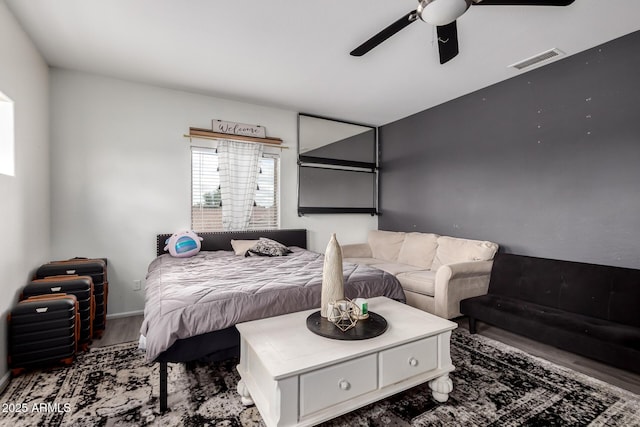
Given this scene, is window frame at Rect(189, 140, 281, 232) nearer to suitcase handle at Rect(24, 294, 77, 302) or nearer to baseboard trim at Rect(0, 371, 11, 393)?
suitcase handle at Rect(24, 294, 77, 302)

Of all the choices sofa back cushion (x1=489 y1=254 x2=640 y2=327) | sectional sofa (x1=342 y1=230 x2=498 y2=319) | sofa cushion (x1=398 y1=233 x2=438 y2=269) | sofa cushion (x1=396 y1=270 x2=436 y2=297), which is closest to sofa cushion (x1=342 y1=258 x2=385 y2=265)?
sectional sofa (x1=342 y1=230 x2=498 y2=319)

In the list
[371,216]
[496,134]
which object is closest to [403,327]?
[496,134]

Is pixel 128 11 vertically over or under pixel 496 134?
over

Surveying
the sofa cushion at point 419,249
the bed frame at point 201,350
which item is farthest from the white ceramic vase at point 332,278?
the sofa cushion at point 419,249

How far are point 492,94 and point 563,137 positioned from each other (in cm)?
97

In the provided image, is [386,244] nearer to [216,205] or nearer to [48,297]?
[216,205]

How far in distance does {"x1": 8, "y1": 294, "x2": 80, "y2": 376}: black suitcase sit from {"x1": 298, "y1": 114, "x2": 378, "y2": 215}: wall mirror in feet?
9.70

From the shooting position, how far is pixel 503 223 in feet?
11.4

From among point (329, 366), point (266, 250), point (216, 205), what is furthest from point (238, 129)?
point (329, 366)

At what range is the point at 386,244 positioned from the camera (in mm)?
4660

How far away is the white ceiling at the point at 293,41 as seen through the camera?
223 cm

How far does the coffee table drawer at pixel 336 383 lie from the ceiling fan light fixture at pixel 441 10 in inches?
74.3

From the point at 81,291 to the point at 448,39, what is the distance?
3.45 meters

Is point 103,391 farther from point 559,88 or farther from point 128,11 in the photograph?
point 559,88
